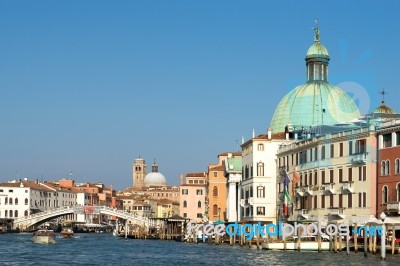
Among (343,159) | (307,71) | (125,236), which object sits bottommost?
(125,236)

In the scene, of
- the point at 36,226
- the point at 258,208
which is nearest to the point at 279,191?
the point at 258,208

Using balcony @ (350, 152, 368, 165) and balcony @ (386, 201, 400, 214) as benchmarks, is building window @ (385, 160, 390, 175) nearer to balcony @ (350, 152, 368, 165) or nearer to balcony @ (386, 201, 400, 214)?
balcony @ (350, 152, 368, 165)

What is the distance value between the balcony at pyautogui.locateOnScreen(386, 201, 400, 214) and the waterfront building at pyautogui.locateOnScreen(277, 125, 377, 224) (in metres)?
1.80

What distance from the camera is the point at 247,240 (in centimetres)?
6181

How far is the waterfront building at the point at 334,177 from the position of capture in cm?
5044

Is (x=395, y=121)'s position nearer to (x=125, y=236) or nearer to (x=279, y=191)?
(x=279, y=191)

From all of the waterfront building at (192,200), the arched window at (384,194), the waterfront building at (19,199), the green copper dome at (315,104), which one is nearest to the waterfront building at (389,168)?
the arched window at (384,194)

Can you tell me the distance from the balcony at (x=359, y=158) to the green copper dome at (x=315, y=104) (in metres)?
15.7

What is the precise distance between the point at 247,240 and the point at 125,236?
3556cm

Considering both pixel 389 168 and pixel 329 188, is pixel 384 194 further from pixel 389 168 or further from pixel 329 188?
pixel 329 188

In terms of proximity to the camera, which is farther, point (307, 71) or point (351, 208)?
point (307, 71)

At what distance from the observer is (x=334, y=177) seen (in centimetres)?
5372

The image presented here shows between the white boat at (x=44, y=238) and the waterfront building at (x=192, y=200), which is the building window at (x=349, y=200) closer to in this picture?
the white boat at (x=44, y=238)

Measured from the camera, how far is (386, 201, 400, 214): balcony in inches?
1859
